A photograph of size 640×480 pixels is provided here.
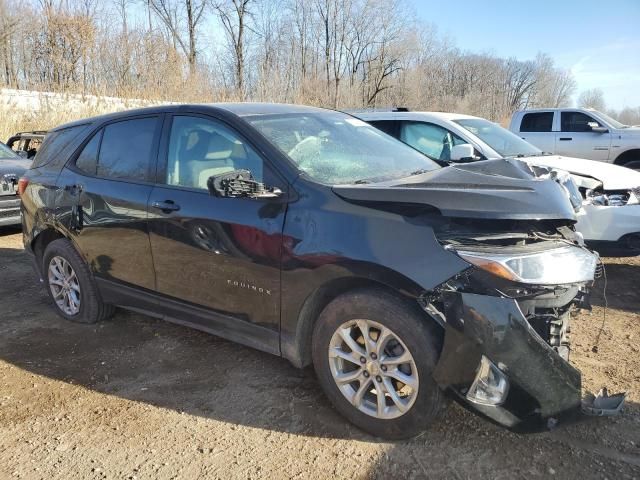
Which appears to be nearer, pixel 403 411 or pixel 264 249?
pixel 403 411

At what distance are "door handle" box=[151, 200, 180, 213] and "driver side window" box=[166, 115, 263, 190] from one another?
14 centimetres

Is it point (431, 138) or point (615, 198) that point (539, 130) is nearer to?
point (431, 138)

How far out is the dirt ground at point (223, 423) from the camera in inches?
97.6

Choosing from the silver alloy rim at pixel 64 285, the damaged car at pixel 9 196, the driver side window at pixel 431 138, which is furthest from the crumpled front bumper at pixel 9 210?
the driver side window at pixel 431 138

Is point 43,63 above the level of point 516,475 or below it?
above

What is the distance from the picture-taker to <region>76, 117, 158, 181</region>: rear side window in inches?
143

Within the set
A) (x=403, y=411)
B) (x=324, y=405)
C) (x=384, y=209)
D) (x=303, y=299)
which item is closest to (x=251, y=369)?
(x=324, y=405)

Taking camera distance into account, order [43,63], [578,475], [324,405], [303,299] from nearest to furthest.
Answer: [578,475] → [303,299] → [324,405] → [43,63]

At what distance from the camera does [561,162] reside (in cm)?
585

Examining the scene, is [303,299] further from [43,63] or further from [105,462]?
[43,63]

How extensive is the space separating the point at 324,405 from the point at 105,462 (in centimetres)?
120

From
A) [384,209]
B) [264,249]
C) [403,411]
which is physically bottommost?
[403,411]

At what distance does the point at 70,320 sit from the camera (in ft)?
14.4

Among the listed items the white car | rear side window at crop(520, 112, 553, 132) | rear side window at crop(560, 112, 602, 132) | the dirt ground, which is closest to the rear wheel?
rear side window at crop(560, 112, 602, 132)
